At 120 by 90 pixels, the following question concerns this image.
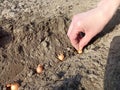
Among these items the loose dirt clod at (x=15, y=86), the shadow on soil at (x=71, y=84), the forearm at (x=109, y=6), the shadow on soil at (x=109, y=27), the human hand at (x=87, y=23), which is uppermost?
the forearm at (x=109, y=6)

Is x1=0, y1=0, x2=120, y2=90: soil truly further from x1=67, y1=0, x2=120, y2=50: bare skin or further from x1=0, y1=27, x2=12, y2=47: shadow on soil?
x1=67, y1=0, x2=120, y2=50: bare skin

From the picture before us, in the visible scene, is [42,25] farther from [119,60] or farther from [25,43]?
[119,60]

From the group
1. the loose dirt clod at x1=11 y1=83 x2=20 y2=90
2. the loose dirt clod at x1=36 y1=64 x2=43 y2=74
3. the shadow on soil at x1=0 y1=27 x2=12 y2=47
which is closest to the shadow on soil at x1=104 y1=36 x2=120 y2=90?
the loose dirt clod at x1=36 y1=64 x2=43 y2=74

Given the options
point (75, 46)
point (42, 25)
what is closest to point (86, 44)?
point (75, 46)

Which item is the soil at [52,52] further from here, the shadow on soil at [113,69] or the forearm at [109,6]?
the forearm at [109,6]

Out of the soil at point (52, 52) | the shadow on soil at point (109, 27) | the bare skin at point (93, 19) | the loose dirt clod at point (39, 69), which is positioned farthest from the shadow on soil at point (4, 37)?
the shadow on soil at point (109, 27)
